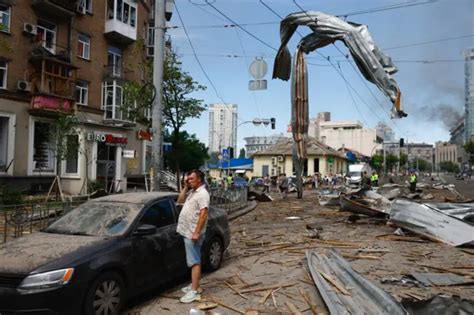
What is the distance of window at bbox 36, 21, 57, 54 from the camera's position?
2706 centimetres

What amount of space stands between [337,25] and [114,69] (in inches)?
744

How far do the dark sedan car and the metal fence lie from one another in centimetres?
416

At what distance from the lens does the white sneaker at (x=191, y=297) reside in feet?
20.3

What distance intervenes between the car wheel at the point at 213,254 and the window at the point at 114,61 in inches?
1034

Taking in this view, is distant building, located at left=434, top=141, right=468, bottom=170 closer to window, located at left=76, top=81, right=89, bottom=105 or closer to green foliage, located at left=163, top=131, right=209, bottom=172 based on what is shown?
green foliage, located at left=163, top=131, right=209, bottom=172

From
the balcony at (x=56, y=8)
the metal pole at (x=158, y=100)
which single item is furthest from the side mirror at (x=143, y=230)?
the balcony at (x=56, y=8)

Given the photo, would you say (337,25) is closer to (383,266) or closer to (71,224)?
(383,266)

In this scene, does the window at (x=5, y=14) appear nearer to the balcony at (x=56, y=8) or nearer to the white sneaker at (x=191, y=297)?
the balcony at (x=56, y=8)

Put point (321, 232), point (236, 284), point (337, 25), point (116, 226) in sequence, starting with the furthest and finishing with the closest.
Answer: point (337, 25), point (321, 232), point (236, 284), point (116, 226)

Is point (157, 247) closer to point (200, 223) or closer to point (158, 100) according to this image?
point (200, 223)

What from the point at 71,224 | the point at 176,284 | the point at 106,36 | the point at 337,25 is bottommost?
the point at 176,284

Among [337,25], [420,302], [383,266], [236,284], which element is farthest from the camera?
[337,25]

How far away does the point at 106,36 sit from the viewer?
32.2 meters

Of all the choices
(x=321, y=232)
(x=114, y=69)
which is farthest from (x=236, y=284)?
(x=114, y=69)
